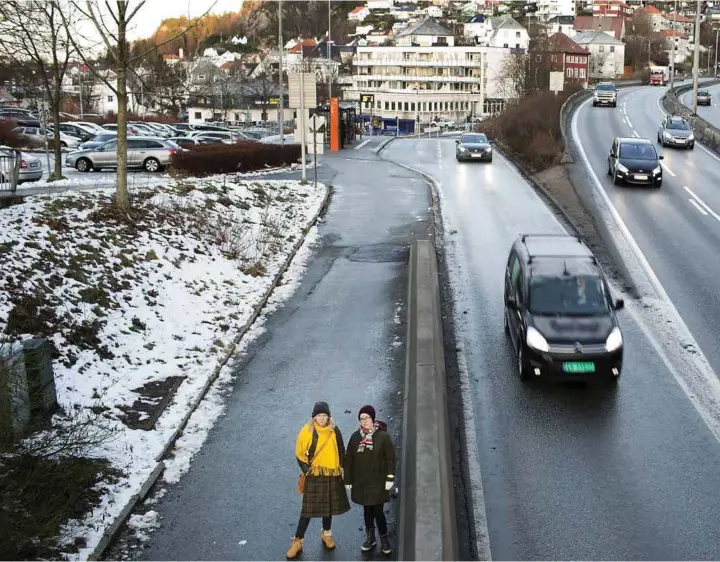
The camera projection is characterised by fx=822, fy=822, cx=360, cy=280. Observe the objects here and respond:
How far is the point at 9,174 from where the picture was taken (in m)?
17.8

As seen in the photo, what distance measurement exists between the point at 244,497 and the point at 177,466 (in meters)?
1.22

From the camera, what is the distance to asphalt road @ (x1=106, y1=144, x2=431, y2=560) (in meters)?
8.55

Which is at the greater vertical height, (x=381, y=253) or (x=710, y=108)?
(x=710, y=108)

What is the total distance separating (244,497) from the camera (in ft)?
30.8

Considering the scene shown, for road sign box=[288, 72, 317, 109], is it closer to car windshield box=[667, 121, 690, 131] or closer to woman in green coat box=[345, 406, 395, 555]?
car windshield box=[667, 121, 690, 131]

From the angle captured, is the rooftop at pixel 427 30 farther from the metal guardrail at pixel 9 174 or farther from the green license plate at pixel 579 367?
the green license plate at pixel 579 367

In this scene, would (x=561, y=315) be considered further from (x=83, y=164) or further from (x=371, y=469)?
(x=83, y=164)

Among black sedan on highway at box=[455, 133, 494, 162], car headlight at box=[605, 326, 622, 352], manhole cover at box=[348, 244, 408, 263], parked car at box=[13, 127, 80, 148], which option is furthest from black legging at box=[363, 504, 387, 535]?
parked car at box=[13, 127, 80, 148]

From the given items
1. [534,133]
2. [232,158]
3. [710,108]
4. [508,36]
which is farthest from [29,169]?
[508,36]

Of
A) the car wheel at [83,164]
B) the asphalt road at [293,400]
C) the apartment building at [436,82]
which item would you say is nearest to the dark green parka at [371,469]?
the asphalt road at [293,400]

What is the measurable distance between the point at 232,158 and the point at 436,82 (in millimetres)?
100648

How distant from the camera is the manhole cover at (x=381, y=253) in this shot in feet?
70.0

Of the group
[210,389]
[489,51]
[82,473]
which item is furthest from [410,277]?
[489,51]

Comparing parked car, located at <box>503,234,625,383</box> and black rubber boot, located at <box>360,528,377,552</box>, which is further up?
parked car, located at <box>503,234,625,383</box>
